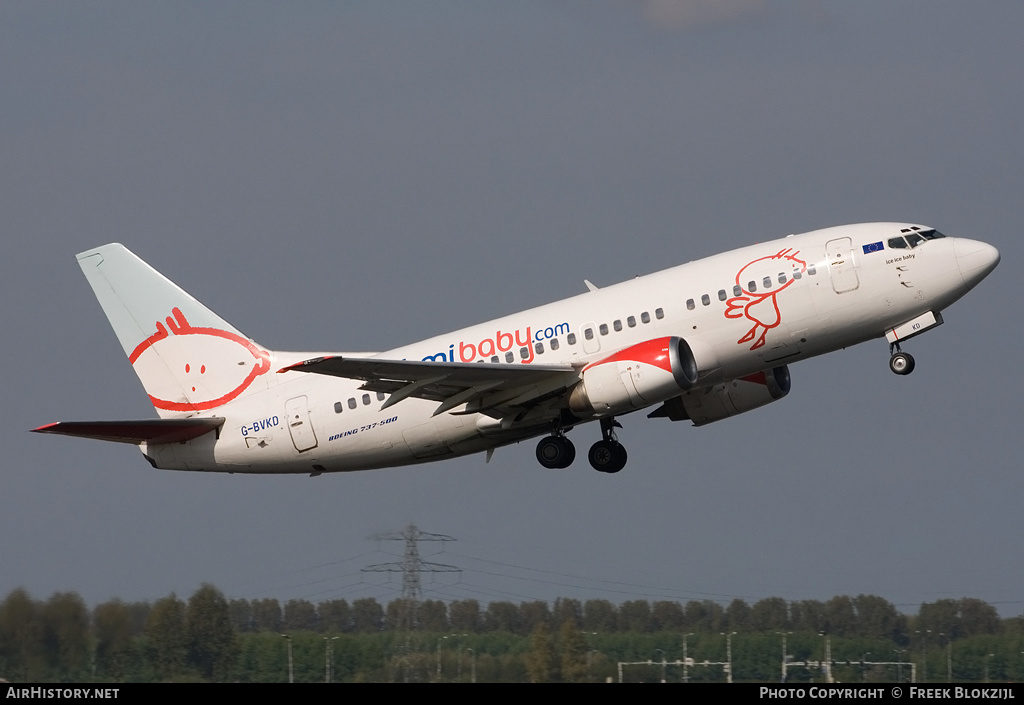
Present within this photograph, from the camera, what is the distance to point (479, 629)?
108ft

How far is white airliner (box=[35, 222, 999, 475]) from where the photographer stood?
3553 centimetres

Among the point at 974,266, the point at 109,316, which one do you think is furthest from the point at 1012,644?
the point at 109,316

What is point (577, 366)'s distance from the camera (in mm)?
36625

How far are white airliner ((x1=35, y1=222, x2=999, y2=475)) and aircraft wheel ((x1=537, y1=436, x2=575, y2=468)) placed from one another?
0.04 meters

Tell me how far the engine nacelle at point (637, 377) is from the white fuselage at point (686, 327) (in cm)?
78

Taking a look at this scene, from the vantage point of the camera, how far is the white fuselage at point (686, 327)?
3556cm

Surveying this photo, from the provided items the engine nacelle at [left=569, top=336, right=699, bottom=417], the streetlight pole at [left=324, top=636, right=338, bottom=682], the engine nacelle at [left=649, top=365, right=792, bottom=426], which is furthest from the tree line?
the engine nacelle at [left=649, top=365, right=792, bottom=426]

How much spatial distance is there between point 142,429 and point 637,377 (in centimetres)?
1444

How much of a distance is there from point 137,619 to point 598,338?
13577mm

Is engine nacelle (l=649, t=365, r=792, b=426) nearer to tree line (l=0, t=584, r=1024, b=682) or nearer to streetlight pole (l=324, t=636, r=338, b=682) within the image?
tree line (l=0, t=584, r=1024, b=682)

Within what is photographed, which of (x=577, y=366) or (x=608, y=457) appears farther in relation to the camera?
(x=608, y=457)

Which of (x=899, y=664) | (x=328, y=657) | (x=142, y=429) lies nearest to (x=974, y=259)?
(x=899, y=664)

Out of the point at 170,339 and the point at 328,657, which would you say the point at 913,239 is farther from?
the point at 170,339
